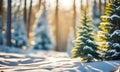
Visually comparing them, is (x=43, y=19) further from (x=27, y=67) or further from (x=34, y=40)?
(x=27, y=67)

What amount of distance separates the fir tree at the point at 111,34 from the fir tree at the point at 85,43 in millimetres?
476

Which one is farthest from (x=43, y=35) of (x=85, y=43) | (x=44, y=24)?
(x=85, y=43)

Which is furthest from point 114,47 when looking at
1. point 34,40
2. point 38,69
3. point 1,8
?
point 34,40

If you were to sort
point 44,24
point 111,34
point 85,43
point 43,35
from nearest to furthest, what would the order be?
point 111,34 < point 85,43 < point 43,35 < point 44,24

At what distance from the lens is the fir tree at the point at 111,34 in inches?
668

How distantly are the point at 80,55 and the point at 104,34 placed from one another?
1660 millimetres

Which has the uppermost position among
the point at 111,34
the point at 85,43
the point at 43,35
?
the point at 111,34

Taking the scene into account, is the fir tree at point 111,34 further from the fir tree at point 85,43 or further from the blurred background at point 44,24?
the blurred background at point 44,24

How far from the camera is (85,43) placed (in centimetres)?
1742

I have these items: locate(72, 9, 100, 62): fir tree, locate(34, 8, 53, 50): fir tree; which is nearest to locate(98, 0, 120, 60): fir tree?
locate(72, 9, 100, 62): fir tree

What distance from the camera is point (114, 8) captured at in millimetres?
17312

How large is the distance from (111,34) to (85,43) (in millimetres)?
1425

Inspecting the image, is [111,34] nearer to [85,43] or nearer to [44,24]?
[85,43]

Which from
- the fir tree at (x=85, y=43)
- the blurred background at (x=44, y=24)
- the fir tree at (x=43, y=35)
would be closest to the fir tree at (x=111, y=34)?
the fir tree at (x=85, y=43)
